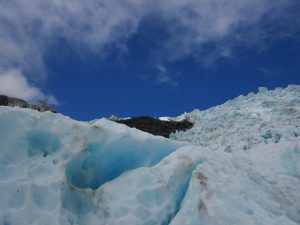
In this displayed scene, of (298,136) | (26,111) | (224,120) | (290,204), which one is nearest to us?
(26,111)

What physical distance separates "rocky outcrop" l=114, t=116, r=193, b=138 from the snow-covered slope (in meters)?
0.77

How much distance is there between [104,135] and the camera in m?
6.00

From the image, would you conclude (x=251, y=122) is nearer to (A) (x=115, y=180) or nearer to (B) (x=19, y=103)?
(A) (x=115, y=180)

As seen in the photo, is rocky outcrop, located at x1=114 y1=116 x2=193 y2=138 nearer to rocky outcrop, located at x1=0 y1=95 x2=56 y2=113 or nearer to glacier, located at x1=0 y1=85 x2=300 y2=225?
rocky outcrop, located at x1=0 y1=95 x2=56 y2=113

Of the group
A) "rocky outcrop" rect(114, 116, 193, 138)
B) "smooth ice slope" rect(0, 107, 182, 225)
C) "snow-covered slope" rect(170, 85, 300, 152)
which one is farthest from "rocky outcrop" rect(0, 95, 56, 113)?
"smooth ice slope" rect(0, 107, 182, 225)

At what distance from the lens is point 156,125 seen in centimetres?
2467

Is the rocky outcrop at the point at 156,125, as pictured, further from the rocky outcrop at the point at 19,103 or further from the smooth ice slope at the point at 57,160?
the smooth ice slope at the point at 57,160

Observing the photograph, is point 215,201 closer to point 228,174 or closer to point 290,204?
point 228,174

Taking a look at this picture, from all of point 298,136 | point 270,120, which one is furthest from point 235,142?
point 270,120

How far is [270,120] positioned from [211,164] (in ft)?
39.7

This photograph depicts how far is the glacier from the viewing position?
17.0ft

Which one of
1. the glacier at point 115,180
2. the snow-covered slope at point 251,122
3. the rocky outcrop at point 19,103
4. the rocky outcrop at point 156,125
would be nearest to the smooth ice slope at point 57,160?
the glacier at point 115,180

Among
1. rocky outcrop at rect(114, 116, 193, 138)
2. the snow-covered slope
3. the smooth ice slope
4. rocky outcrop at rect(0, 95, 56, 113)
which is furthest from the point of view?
rocky outcrop at rect(0, 95, 56, 113)

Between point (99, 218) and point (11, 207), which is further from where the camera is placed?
point (99, 218)
